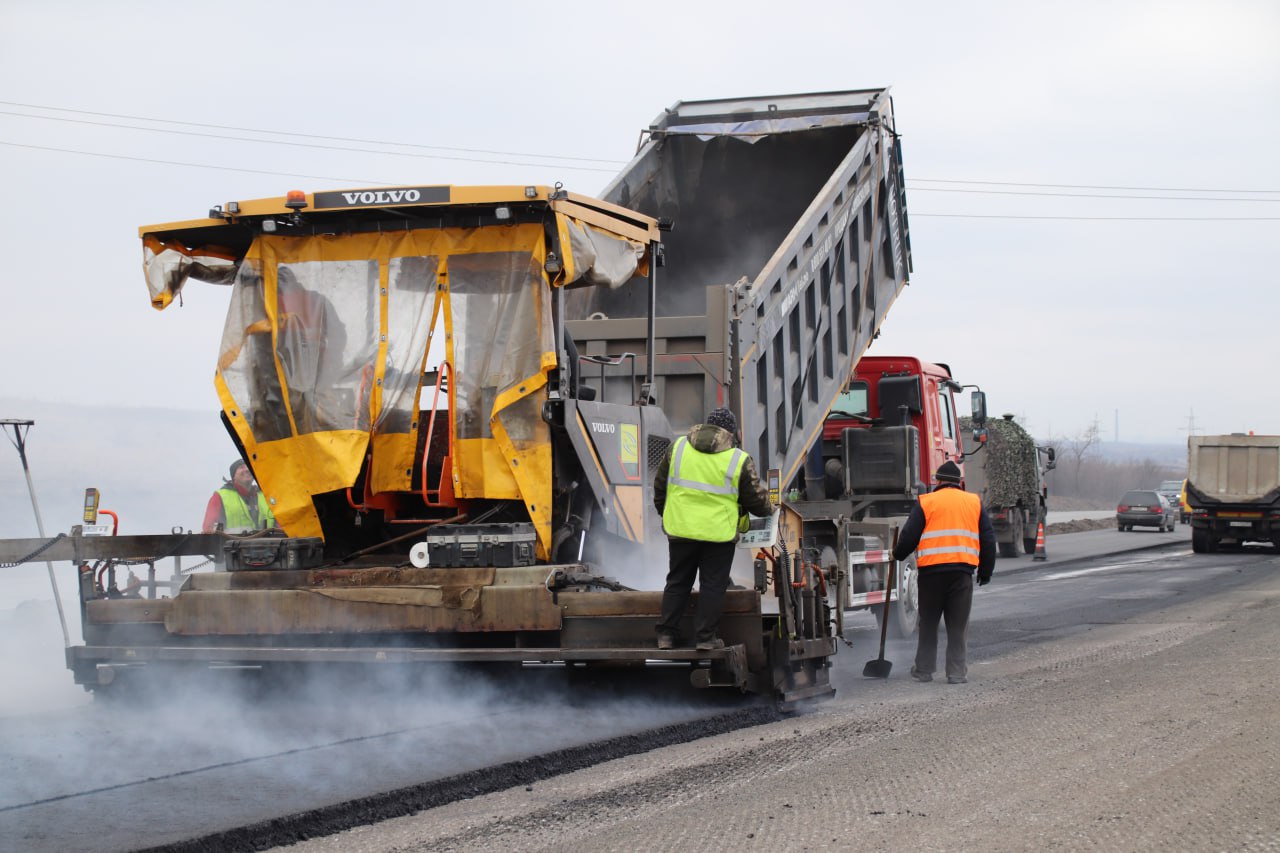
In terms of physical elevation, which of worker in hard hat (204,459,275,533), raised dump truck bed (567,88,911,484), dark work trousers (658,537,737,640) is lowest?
dark work trousers (658,537,737,640)

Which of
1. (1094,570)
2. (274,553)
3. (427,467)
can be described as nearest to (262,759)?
(274,553)

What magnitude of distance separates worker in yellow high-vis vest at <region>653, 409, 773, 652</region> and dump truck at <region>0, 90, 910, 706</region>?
14cm

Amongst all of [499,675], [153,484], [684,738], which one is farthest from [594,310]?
[153,484]

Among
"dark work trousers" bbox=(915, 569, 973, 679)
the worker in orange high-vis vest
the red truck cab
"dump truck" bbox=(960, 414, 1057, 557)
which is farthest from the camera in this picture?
"dump truck" bbox=(960, 414, 1057, 557)

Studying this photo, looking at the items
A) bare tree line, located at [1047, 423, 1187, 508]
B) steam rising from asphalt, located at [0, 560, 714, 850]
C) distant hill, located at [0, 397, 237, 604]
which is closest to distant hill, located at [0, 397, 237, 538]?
distant hill, located at [0, 397, 237, 604]

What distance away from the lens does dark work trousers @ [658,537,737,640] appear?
23.6 feet

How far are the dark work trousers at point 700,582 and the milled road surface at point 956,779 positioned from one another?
1.94ft

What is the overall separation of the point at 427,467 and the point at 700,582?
165 cm

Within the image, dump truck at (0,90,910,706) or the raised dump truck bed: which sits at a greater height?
the raised dump truck bed

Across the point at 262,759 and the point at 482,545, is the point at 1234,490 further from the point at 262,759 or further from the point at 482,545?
the point at 262,759

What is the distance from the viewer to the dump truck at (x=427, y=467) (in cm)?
734

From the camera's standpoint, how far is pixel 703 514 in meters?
7.41

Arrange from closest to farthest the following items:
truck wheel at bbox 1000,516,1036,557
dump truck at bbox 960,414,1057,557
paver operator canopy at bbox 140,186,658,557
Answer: paver operator canopy at bbox 140,186,658,557, dump truck at bbox 960,414,1057,557, truck wheel at bbox 1000,516,1036,557

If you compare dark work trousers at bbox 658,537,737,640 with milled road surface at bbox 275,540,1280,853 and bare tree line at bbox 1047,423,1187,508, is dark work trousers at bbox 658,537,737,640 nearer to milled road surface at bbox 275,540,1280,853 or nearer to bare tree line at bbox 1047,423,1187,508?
milled road surface at bbox 275,540,1280,853
